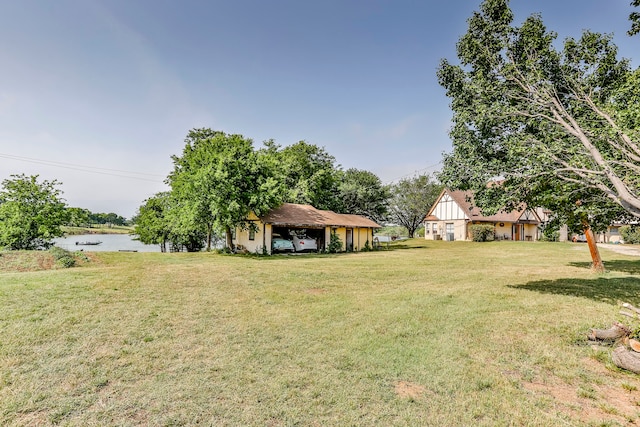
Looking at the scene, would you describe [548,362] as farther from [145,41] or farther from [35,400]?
[145,41]

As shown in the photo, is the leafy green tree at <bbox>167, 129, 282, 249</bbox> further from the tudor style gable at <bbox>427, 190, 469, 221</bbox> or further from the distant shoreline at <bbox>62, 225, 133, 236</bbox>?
the tudor style gable at <bbox>427, 190, 469, 221</bbox>

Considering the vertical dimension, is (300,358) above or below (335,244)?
below

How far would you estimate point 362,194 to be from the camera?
3747cm

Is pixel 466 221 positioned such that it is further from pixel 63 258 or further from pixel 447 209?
pixel 63 258

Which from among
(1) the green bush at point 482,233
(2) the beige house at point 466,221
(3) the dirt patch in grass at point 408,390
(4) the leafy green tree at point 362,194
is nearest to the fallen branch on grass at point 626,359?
(3) the dirt patch in grass at point 408,390

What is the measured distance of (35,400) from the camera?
344cm

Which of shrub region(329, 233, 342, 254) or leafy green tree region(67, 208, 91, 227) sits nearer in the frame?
leafy green tree region(67, 208, 91, 227)

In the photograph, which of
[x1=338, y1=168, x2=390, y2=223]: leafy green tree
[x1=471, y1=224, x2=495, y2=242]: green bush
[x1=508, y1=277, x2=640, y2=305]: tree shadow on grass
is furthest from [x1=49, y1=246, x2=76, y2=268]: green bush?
[x1=471, y1=224, x2=495, y2=242]: green bush

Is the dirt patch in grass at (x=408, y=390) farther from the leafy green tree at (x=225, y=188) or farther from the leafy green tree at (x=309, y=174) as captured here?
the leafy green tree at (x=309, y=174)

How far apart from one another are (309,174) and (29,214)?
21.9 metres

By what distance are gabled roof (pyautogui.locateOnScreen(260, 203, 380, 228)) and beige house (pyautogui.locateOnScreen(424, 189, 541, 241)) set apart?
1381cm

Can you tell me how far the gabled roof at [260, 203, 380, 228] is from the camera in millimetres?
22602

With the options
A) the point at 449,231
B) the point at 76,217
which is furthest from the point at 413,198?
the point at 76,217

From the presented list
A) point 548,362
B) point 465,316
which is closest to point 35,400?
point 548,362
